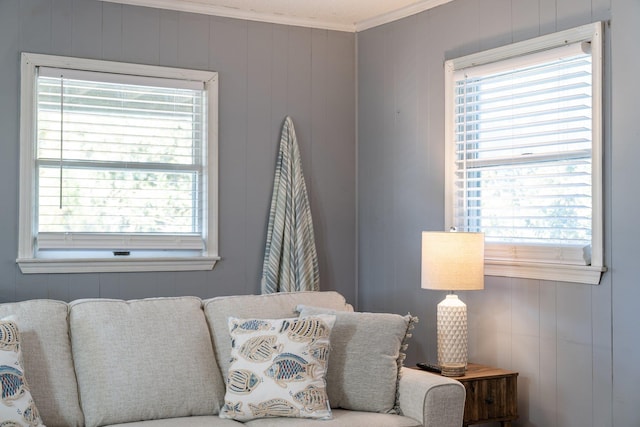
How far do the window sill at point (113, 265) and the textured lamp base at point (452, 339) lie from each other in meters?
1.45

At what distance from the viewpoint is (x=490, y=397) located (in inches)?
142

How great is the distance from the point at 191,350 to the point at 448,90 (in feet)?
6.69

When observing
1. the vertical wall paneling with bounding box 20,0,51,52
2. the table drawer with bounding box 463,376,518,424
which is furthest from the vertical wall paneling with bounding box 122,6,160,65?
the table drawer with bounding box 463,376,518,424

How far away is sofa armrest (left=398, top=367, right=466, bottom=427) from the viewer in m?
3.10

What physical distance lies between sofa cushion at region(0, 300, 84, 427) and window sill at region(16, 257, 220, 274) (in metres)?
1.02

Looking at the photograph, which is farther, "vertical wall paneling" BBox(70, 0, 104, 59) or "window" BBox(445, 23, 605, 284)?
"vertical wall paneling" BBox(70, 0, 104, 59)

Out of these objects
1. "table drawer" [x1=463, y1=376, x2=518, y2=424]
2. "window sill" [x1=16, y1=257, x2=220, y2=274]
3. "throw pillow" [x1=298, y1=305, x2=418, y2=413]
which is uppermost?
"window sill" [x1=16, y1=257, x2=220, y2=274]

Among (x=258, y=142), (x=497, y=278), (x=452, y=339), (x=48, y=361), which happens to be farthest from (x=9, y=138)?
(x=497, y=278)

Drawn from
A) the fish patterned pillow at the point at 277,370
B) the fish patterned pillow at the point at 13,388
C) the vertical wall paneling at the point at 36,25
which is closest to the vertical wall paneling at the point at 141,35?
the vertical wall paneling at the point at 36,25

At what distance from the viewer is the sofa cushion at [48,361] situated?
9.45 ft

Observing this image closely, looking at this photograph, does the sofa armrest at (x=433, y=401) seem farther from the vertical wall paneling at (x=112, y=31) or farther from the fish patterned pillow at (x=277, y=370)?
the vertical wall paneling at (x=112, y=31)

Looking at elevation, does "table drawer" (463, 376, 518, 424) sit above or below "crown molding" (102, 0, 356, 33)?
below

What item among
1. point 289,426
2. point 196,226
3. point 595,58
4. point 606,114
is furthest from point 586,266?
point 196,226

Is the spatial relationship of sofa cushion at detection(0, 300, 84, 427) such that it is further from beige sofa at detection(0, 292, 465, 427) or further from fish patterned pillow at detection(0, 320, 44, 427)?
fish patterned pillow at detection(0, 320, 44, 427)
